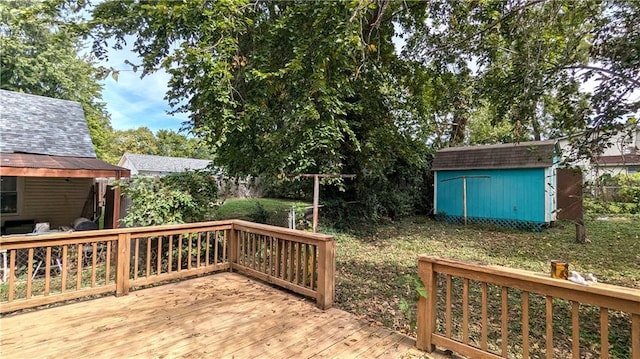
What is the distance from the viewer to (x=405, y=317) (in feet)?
11.2

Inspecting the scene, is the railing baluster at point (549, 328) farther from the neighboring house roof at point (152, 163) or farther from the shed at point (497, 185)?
the neighboring house roof at point (152, 163)

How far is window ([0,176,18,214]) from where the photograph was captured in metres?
7.57

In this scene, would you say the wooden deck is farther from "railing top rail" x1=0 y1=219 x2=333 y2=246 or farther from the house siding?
the house siding

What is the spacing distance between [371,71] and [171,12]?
3.76m

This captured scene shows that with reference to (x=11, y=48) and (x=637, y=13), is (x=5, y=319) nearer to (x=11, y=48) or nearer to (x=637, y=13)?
(x=637, y=13)

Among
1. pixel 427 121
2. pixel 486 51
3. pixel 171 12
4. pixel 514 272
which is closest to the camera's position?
pixel 514 272

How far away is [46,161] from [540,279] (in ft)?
26.6

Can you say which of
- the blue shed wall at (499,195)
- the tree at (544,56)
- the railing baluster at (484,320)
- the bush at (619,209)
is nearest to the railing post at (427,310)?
the railing baluster at (484,320)

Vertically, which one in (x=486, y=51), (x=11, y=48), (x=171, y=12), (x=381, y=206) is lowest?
(x=381, y=206)

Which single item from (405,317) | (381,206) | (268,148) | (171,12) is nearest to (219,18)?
(171,12)

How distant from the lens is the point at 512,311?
3.78m

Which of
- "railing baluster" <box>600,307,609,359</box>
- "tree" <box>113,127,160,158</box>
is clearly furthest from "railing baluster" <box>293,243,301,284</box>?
"tree" <box>113,127,160,158</box>

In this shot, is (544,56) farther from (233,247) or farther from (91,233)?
(91,233)

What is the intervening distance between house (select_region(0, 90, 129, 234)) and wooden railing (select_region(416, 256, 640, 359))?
6150 millimetres
